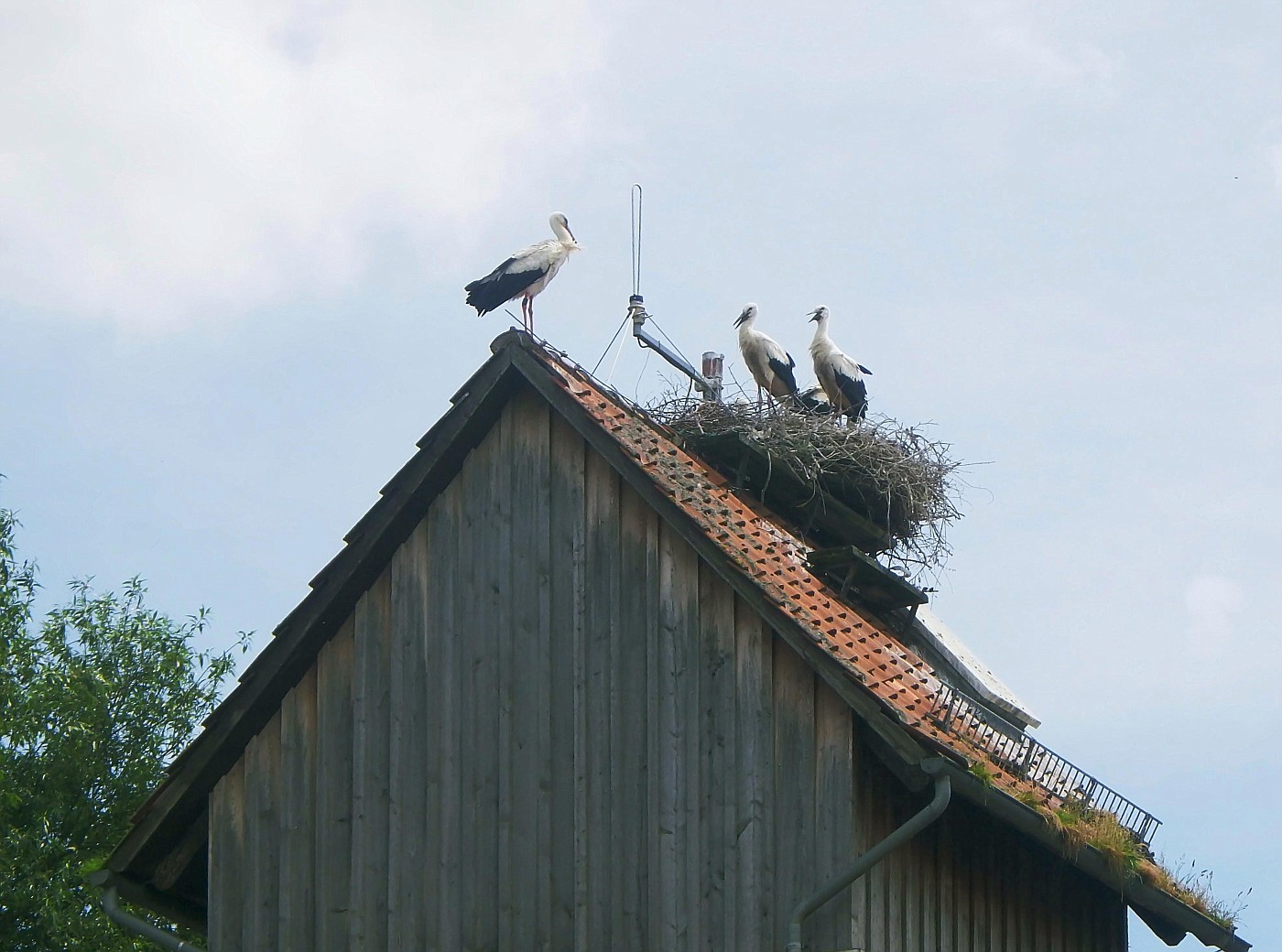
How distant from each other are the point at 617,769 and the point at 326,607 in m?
A: 2.31

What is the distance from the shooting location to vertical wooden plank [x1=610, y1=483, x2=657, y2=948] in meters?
10.4

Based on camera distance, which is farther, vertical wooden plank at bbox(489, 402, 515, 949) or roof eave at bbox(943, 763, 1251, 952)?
vertical wooden plank at bbox(489, 402, 515, 949)

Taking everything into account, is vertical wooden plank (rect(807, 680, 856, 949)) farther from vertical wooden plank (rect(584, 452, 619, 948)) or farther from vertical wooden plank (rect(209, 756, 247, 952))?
vertical wooden plank (rect(209, 756, 247, 952))

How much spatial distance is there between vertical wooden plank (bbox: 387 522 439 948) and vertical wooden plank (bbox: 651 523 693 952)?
67.6 inches

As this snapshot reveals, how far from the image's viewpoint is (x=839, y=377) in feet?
56.5

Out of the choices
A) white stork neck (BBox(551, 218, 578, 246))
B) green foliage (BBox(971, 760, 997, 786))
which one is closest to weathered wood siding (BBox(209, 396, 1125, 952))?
green foliage (BBox(971, 760, 997, 786))

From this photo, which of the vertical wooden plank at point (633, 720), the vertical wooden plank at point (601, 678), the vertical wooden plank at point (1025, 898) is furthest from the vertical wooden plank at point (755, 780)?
A: the vertical wooden plank at point (1025, 898)

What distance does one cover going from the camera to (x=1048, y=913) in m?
11.2

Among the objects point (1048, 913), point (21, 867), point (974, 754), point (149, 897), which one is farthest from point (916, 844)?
point (21, 867)

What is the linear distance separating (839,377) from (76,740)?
1088 cm

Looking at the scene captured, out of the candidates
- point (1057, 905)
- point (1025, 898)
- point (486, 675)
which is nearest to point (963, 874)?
point (1025, 898)

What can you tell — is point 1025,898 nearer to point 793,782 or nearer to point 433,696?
point 793,782

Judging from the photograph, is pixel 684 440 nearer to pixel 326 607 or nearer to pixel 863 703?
pixel 326 607

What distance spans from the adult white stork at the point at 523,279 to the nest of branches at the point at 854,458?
4.13 feet
